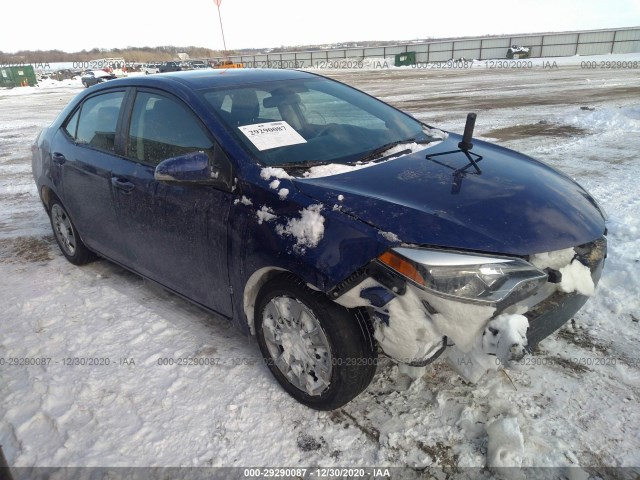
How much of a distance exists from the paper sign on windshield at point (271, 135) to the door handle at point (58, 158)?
2112 millimetres

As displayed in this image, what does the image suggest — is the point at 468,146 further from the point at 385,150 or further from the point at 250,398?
the point at 250,398

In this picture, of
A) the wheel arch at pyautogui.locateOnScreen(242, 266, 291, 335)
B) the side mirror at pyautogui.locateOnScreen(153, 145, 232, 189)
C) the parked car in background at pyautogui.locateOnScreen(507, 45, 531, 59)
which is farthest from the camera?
the parked car in background at pyautogui.locateOnScreen(507, 45, 531, 59)

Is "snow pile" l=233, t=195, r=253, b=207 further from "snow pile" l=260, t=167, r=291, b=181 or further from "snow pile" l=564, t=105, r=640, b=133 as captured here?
"snow pile" l=564, t=105, r=640, b=133

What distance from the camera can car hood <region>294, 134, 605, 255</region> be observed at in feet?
6.56

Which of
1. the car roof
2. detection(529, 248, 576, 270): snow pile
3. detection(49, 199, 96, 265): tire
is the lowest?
detection(49, 199, 96, 265): tire

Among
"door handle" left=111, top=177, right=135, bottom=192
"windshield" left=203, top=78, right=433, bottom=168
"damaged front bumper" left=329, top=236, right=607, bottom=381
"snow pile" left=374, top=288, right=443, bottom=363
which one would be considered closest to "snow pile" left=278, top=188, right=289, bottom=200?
"windshield" left=203, top=78, right=433, bottom=168

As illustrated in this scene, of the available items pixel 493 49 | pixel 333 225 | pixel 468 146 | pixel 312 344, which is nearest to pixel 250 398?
pixel 312 344

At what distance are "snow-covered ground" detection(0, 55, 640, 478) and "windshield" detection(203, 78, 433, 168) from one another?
1.24 metres

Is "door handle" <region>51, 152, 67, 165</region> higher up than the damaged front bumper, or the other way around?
"door handle" <region>51, 152, 67, 165</region>

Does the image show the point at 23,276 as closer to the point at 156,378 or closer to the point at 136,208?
the point at 136,208

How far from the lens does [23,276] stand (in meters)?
4.10

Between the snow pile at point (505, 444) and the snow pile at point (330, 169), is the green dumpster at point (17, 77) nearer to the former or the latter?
the snow pile at point (330, 169)

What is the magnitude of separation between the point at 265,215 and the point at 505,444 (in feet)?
4.97

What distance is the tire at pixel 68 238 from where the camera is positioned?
4.13 meters
